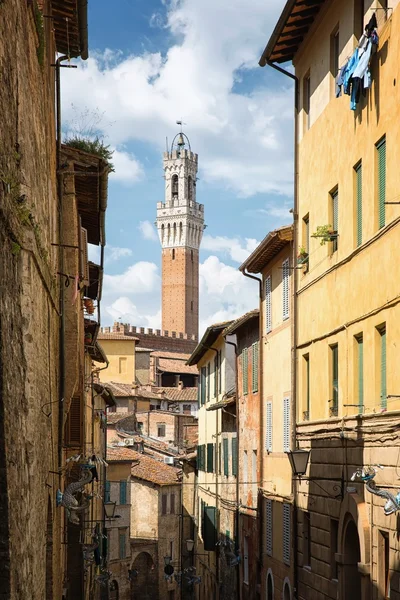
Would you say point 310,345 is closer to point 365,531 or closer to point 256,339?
point 365,531

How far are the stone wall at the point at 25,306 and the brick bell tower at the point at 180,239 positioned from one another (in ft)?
447

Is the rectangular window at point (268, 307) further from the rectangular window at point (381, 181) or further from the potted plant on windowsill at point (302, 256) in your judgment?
the rectangular window at point (381, 181)

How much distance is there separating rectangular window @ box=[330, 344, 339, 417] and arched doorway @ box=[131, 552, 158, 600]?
3695 centimetres

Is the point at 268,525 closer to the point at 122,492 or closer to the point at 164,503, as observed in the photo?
the point at 122,492

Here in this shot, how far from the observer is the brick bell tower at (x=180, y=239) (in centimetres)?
15562

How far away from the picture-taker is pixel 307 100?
20.5 m

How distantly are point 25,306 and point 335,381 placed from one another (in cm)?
887

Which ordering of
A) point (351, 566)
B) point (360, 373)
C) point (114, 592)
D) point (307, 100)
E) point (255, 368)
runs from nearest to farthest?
point (360, 373), point (351, 566), point (307, 100), point (255, 368), point (114, 592)

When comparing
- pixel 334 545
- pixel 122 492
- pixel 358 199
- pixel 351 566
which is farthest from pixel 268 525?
pixel 122 492

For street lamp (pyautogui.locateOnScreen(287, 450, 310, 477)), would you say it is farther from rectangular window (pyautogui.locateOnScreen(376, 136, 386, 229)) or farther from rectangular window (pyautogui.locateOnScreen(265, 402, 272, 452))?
rectangular window (pyautogui.locateOnScreen(265, 402, 272, 452))

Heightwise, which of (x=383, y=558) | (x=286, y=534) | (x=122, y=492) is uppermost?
(x=383, y=558)

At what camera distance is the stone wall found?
8.41 metres

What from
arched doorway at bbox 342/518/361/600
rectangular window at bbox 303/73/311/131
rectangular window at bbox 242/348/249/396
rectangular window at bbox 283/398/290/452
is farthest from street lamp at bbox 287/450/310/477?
rectangular window at bbox 242/348/249/396

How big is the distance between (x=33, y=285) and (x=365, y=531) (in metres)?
6.91
